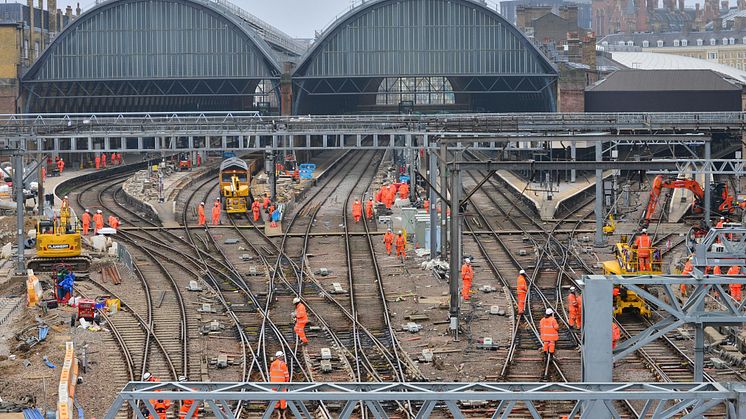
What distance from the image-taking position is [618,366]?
2217 cm

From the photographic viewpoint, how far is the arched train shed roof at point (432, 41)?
219ft

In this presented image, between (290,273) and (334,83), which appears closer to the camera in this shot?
(290,273)

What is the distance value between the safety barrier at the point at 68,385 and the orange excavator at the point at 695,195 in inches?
701

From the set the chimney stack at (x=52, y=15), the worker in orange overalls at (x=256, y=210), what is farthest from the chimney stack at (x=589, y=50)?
the chimney stack at (x=52, y=15)

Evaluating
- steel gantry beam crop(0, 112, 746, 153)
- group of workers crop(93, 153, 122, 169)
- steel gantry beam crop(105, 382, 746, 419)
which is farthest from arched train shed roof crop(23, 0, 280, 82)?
steel gantry beam crop(105, 382, 746, 419)

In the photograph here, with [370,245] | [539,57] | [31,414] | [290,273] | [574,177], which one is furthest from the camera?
[539,57]

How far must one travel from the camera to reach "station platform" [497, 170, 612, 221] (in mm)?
45531

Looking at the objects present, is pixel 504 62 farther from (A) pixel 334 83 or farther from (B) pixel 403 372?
(B) pixel 403 372

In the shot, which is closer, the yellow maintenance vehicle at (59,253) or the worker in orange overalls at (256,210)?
the yellow maintenance vehicle at (59,253)

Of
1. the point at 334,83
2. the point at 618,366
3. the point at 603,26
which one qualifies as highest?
the point at 603,26

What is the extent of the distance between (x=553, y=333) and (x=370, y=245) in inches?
655

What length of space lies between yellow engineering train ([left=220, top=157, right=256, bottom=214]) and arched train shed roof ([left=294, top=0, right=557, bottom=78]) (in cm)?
1867

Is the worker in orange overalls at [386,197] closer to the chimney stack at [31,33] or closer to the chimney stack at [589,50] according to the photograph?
the chimney stack at [589,50]

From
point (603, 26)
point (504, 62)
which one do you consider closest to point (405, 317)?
point (504, 62)
